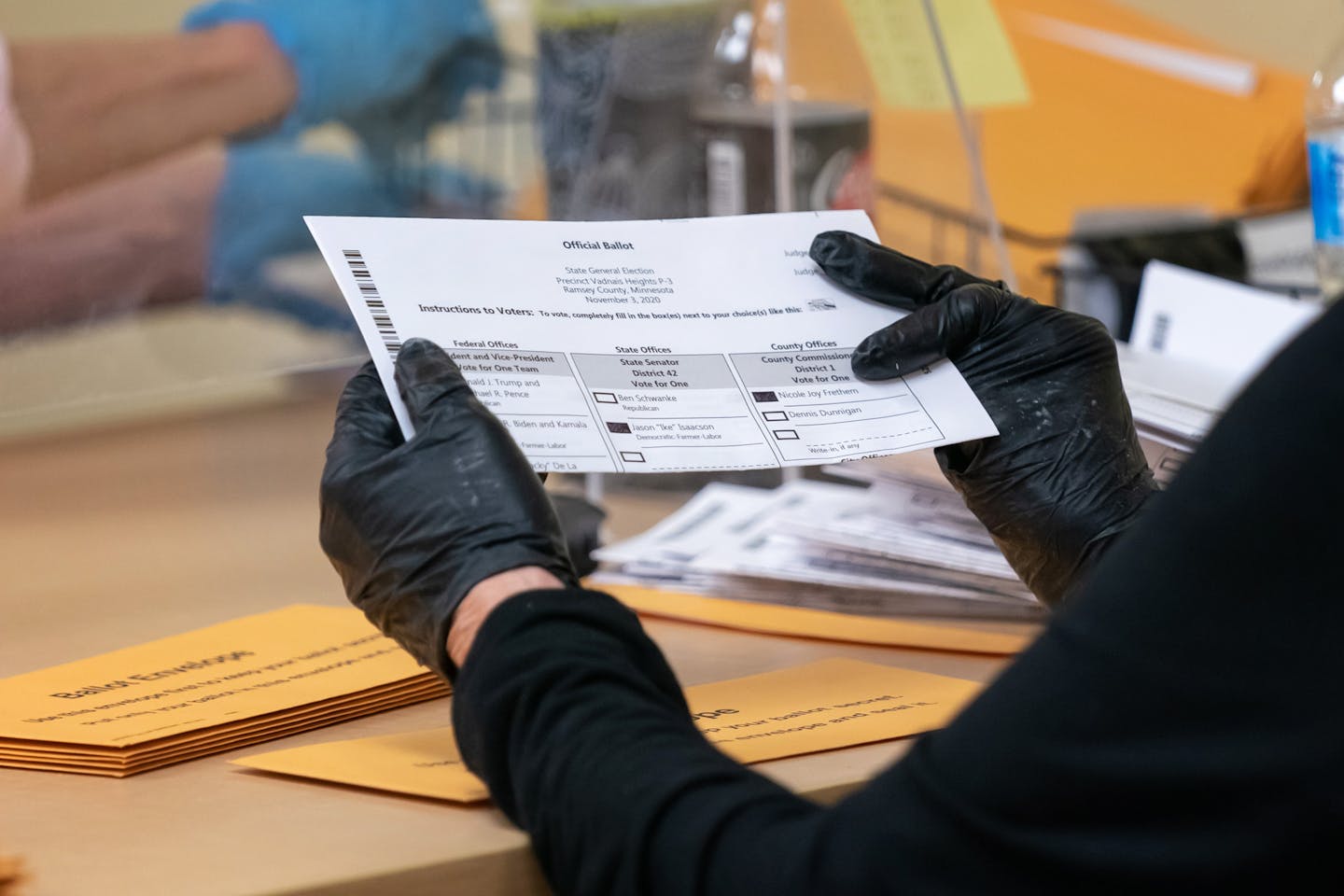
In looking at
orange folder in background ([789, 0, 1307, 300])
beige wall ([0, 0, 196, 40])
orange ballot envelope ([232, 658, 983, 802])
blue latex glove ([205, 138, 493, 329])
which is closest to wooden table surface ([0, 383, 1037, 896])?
orange ballot envelope ([232, 658, 983, 802])

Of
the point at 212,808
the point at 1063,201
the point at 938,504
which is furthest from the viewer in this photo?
the point at 1063,201

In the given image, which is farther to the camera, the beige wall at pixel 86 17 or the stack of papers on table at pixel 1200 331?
the beige wall at pixel 86 17

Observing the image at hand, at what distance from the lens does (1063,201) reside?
2051 millimetres

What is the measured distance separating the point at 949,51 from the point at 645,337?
614mm

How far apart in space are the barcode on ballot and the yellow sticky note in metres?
0.66

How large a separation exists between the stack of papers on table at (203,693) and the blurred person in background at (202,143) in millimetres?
631

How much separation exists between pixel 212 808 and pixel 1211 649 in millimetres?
408

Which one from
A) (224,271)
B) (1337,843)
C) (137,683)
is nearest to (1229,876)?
(1337,843)

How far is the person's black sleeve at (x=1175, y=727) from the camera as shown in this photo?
387 mm

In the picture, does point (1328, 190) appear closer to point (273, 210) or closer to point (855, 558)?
point (855, 558)

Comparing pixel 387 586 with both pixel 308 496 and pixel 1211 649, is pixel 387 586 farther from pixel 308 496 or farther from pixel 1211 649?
pixel 308 496

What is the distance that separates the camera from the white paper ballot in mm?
676

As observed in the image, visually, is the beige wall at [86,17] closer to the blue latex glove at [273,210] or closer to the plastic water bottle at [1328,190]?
the blue latex glove at [273,210]

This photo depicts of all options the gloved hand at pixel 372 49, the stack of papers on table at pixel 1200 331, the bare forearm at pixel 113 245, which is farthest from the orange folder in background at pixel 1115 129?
the bare forearm at pixel 113 245
